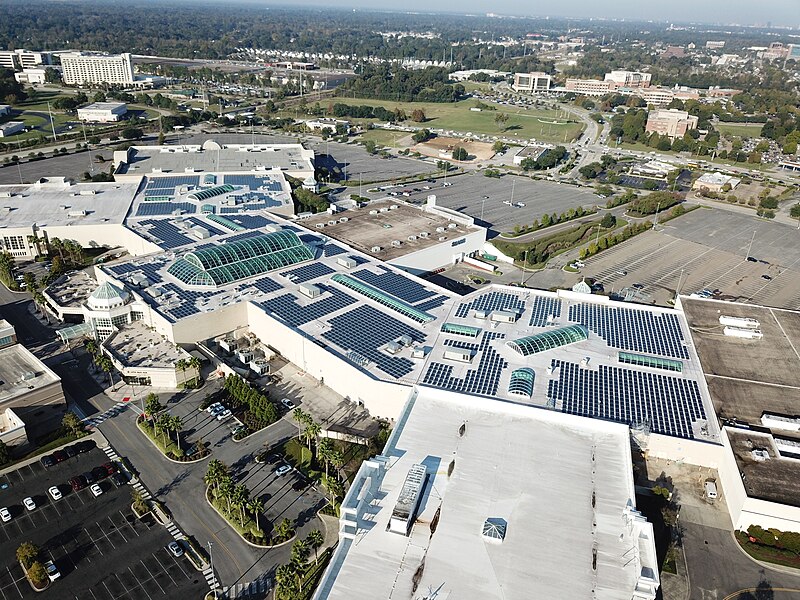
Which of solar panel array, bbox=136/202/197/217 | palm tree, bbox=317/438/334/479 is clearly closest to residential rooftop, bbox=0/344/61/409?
palm tree, bbox=317/438/334/479

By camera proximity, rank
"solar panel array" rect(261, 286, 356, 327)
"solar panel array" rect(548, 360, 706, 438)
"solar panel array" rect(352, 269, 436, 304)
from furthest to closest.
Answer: "solar panel array" rect(352, 269, 436, 304)
"solar panel array" rect(261, 286, 356, 327)
"solar panel array" rect(548, 360, 706, 438)

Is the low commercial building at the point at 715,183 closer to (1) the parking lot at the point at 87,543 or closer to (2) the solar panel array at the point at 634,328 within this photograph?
(2) the solar panel array at the point at 634,328

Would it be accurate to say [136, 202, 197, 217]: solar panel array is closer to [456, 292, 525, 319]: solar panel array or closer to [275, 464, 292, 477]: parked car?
[456, 292, 525, 319]: solar panel array

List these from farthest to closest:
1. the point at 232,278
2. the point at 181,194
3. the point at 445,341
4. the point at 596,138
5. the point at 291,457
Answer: the point at 596,138, the point at 181,194, the point at 232,278, the point at 445,341, the point at 291,457

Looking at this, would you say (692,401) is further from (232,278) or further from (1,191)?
(1,191)

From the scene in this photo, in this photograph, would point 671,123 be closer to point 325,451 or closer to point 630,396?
point 630,396

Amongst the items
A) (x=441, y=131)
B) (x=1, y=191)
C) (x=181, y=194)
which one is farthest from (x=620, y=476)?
(x=441, y=131)
